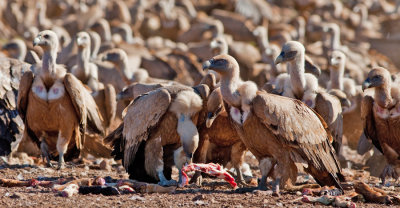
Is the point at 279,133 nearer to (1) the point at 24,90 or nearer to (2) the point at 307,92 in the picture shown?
(2) the point at 307,92

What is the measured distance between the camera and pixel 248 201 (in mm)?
7867

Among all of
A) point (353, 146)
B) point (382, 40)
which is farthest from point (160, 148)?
point (382, 40)

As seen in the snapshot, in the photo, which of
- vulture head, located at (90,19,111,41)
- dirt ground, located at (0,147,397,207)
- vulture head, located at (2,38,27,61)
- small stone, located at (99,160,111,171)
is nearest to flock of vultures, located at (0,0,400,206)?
small stone, located at (99,160,111,171)

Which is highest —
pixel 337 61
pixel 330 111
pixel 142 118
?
pixel 337 61

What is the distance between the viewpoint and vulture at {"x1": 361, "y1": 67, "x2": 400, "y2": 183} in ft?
32.2

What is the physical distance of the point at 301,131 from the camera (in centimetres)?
838

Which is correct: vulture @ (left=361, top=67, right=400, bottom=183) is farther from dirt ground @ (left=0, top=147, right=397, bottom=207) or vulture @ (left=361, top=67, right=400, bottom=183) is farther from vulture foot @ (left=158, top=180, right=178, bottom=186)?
vulture foot @ (left=158, top=180, right=178, bottom=186)

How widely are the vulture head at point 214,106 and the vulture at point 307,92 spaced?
1472 mm

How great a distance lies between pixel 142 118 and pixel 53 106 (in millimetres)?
2093

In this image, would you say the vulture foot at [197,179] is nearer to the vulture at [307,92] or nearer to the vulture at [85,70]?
the vulture at [307,92]

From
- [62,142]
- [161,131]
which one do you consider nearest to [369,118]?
[161,131]

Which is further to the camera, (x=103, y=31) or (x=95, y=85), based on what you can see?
(x=103, y=31)

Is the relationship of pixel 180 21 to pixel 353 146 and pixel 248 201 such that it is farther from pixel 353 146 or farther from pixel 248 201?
pixel 248 201

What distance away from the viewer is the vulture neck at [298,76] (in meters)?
10.3
